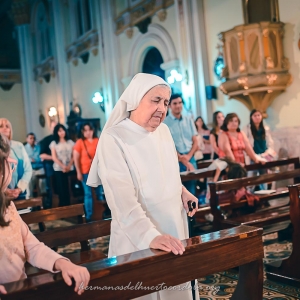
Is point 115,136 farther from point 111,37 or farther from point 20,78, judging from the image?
point 20,78

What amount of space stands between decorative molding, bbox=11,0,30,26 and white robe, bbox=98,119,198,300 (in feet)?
59.2

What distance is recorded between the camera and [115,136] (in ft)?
7.41

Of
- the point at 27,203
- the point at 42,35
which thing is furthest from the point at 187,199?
the point at 42,35

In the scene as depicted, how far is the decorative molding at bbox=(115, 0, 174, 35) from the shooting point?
429 inches

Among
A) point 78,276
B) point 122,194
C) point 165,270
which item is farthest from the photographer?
point 122,194

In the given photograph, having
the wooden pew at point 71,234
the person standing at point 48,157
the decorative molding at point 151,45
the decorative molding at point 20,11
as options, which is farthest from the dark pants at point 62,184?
the decorative molding at point 20,11

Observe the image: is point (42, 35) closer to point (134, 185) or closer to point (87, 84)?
point (87, 84)

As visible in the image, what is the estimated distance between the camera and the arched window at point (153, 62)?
12.0 meters

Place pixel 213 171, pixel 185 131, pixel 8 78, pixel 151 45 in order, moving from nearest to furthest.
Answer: pixel 213 171 < pixel 185 131 < pixel 151 45 < pixel 8 78

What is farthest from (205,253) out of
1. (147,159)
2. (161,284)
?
(147,159)

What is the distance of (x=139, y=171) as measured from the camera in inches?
87.7

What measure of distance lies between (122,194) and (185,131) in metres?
3.96

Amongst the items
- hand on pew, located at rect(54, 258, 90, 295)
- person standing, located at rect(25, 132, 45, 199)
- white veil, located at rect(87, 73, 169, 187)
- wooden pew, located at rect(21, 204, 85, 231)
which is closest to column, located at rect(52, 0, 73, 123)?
person standing, located at rect(25, 132, 45, 199)

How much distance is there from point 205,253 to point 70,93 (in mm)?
14966
